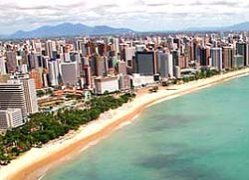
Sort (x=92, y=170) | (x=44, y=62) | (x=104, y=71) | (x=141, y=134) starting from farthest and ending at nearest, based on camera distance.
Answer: (x=44, y=62), (x=104, y=71), (x=141, y=134), (x=92, y=170)

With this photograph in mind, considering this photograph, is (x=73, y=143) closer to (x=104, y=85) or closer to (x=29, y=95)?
(x=29, y=95)

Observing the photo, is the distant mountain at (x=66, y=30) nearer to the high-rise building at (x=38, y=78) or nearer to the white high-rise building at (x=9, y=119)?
the high-rise building at (x=38, y=78)

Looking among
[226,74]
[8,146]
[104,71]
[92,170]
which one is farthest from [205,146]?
[226,74]

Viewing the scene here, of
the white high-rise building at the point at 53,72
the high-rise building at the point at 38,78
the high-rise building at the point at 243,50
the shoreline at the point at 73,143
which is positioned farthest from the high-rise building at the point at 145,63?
the high-rise building at the point at 243,50

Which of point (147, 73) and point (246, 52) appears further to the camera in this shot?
point (246, 52)

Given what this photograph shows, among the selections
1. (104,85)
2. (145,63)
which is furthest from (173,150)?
(145,63)

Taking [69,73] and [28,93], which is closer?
[28,93]

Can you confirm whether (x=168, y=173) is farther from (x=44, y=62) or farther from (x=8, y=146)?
(x=44, y=62)

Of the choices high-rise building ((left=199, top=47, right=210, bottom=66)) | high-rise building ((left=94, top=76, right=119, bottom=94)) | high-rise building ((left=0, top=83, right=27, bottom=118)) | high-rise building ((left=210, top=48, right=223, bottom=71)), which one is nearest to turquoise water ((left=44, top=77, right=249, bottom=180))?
high-rise building ((left=0, top=83, right=27, bottom=118))
